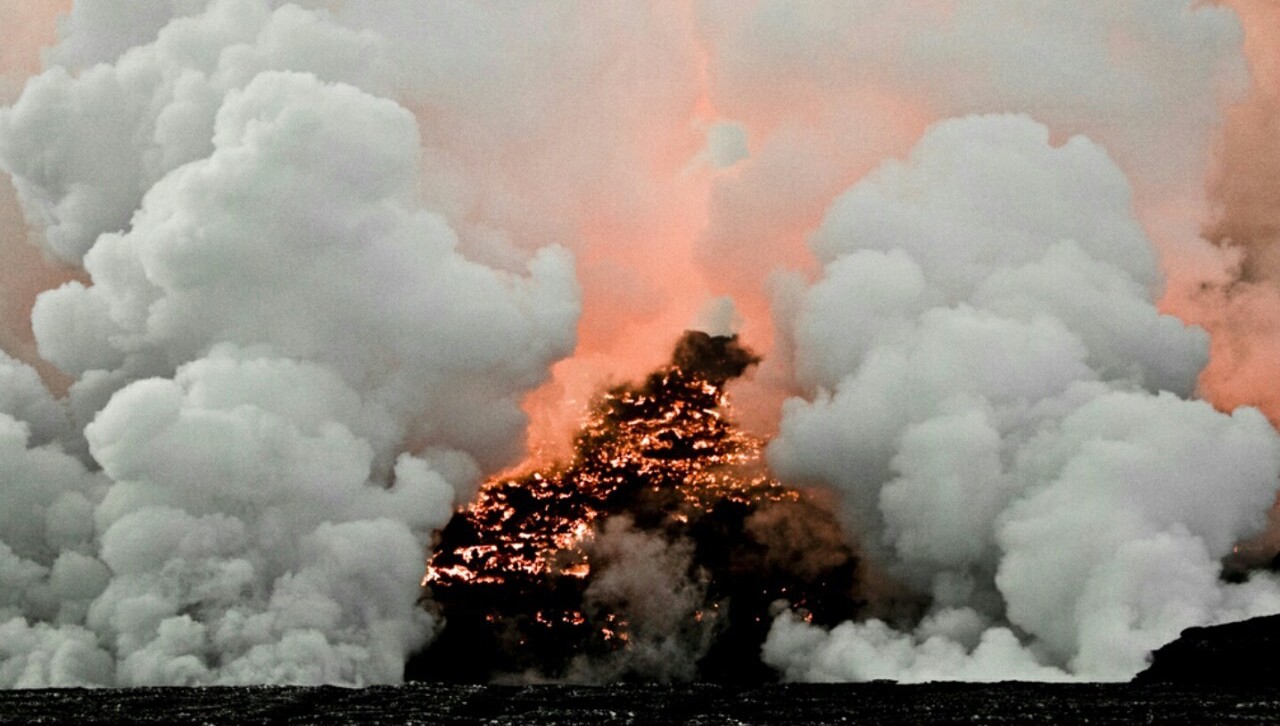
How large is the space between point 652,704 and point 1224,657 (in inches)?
960

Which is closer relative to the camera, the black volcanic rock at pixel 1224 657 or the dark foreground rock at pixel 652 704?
the dark foreground rock at pixel 652 704

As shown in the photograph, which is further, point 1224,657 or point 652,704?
point 1224,657

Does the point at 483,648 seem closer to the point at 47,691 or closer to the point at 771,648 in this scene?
the point at 771,648

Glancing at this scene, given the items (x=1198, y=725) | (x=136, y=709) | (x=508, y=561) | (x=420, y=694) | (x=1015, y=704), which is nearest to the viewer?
(x=1198, y=725)

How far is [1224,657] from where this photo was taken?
44.0m

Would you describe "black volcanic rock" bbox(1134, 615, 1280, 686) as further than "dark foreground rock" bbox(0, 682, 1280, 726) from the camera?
Yes

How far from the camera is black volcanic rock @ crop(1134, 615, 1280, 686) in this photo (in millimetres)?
41406

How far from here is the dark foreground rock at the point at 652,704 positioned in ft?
111

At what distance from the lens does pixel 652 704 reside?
37.5 meters

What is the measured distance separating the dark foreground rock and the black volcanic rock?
547 cm

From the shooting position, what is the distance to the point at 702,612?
165m

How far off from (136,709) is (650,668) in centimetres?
12811

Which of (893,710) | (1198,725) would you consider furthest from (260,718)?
(1198,725)

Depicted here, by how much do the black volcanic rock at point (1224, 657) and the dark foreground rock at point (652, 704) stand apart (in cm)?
547
